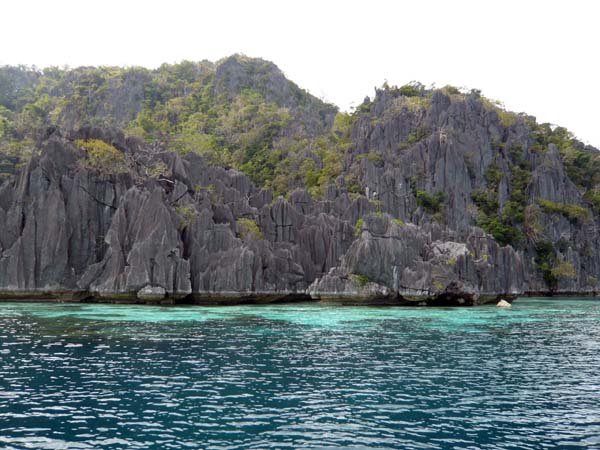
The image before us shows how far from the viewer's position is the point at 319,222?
84688mm

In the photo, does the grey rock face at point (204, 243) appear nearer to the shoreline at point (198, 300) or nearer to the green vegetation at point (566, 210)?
the shoreline at point (198, 300)

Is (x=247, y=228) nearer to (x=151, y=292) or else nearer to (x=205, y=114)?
(x=151, y=292)

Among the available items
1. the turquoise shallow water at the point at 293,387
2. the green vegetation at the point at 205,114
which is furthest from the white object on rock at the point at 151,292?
the green vegetation at the point at 205,114

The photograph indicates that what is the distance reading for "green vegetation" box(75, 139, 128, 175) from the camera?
74.7m

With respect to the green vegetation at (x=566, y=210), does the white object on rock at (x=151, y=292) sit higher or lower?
lower

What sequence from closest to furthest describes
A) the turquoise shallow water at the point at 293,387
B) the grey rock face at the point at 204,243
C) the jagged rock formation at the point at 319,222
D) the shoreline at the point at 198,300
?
the turquoise shallow water at the point at 293,387 → the shoreline at the point at 198,300 → the grey rock face at the point at 204,243 → the jagged rock formation at the point at 319,222

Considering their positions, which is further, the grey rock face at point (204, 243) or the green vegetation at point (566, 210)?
the green vegetation at point (566, 210)

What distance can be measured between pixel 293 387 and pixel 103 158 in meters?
61.6

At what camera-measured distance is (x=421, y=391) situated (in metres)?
20.8

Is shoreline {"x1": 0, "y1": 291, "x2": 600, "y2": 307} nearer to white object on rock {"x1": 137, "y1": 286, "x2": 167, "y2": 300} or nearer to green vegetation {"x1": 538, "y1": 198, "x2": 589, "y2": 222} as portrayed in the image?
white object on rock {"x1": 137, "y1": 286, "x2": 167, "y2": 300}

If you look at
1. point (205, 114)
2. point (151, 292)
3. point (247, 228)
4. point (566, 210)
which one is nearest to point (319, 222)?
Answer: point (247, 228)

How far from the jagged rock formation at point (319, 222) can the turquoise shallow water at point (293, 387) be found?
24.6 meters

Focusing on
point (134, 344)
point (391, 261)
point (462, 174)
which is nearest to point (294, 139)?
point (462, 174)

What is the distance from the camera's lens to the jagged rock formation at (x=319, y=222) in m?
64.8
